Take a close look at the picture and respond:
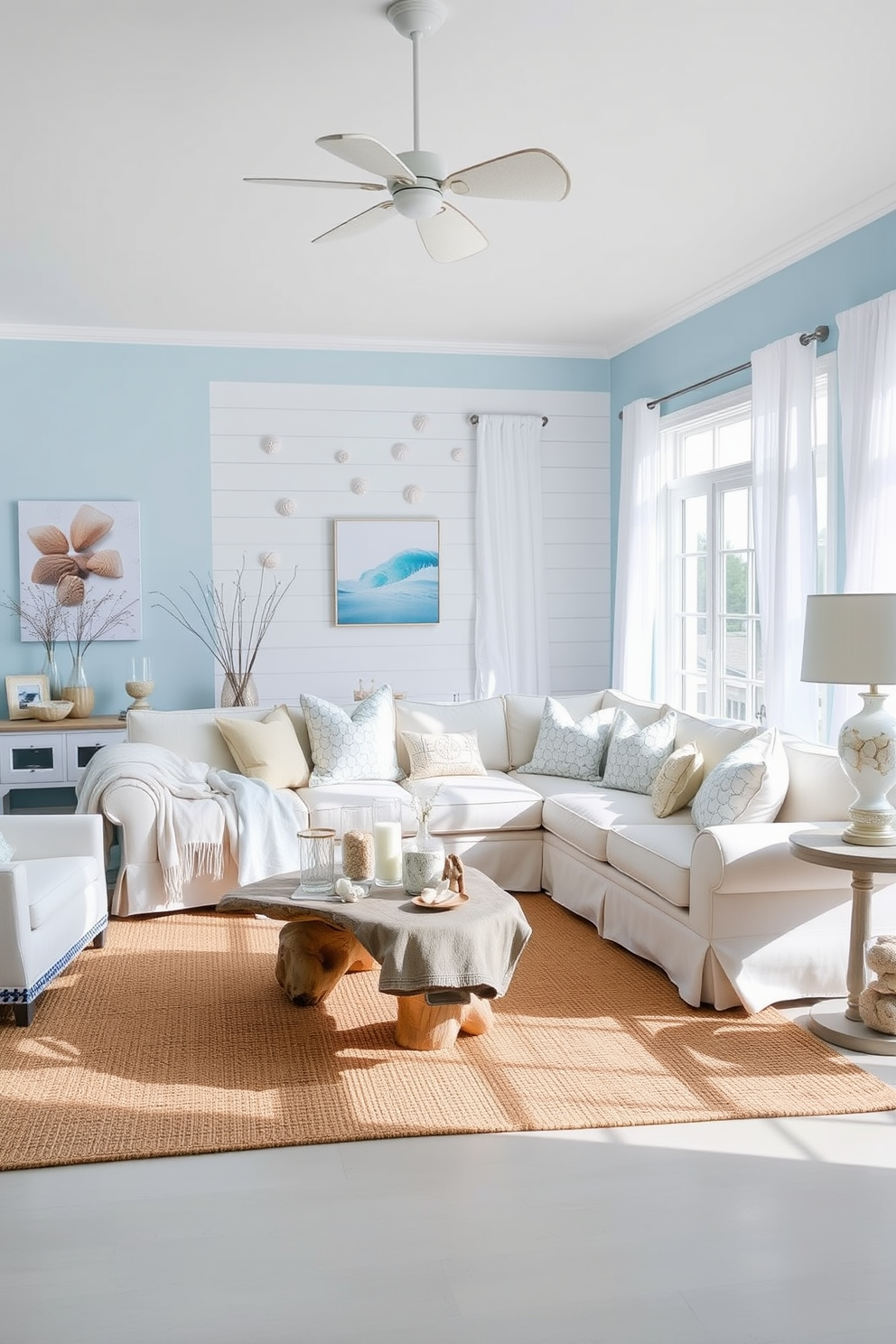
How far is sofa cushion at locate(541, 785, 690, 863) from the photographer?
470cm

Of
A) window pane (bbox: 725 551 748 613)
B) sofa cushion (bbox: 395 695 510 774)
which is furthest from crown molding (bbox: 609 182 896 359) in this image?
sofa cushion (bbox: 395 695 510 774)

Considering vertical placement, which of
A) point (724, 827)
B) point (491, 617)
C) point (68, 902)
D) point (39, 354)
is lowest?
point (68, 902)

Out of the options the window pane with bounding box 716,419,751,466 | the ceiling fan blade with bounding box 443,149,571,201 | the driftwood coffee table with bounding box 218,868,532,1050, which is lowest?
the driftwood coffee table with bounding box 218,868,532,1050

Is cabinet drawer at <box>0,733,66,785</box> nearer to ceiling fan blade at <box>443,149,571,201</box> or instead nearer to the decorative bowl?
the decorative bowl

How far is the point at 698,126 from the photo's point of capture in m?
3.83

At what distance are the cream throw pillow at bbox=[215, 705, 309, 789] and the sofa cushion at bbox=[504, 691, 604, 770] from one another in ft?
3.83

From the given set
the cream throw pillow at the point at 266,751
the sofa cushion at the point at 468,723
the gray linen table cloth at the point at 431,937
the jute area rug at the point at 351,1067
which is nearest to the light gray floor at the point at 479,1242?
the jute area rug at the point at 351,1067

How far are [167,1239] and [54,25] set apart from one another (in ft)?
10.0

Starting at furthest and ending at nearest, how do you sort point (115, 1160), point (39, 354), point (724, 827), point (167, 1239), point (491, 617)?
point (491, 617) → point (39, 354) → point (724, 827) → point (115, 1160) → point (167, 1239)

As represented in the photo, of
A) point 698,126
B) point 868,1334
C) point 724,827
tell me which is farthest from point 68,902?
point 698,126

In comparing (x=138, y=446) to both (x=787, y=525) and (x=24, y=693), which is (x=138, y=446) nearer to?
(x=24, y=693)

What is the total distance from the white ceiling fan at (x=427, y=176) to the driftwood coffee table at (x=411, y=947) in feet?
6.78

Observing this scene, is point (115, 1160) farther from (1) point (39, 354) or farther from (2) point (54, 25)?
(1) point (39, 354)

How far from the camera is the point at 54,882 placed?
3951mm
